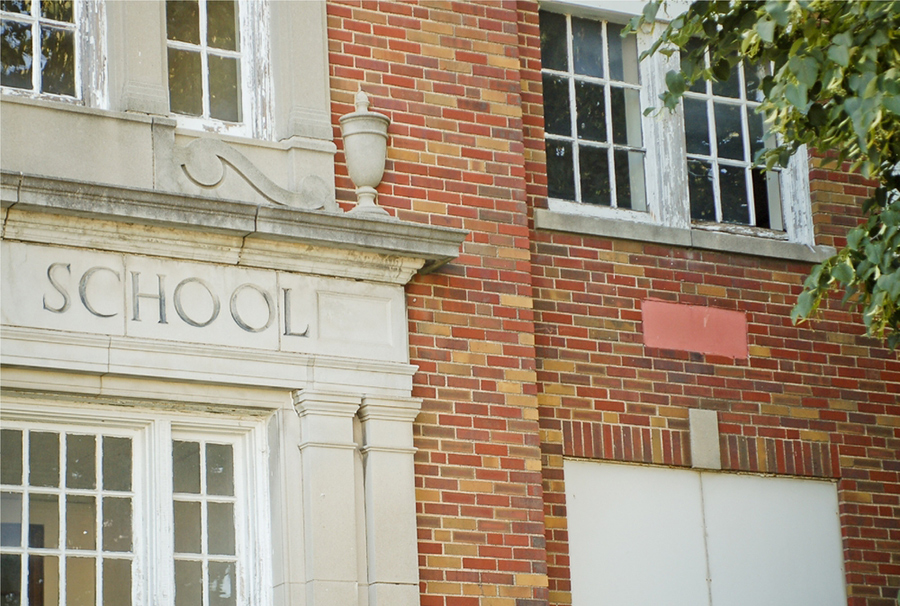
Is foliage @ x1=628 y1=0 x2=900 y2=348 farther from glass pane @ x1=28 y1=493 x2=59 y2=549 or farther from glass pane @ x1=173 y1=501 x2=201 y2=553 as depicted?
glass pane @ x1=28 y1=493 x2=59 y2=549

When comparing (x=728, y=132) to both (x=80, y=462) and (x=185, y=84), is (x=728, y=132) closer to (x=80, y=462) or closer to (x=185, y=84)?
(x=185, y=84)

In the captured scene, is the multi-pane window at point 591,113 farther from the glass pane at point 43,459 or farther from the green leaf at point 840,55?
the glass pane at point 43,459

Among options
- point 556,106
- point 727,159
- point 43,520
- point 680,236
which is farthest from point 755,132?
point 43,520

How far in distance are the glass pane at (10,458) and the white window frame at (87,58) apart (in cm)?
187

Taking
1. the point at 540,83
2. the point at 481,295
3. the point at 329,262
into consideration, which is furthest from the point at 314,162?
the point at 540,83

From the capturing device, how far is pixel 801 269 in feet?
34.2

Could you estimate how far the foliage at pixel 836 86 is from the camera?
6.88 metres

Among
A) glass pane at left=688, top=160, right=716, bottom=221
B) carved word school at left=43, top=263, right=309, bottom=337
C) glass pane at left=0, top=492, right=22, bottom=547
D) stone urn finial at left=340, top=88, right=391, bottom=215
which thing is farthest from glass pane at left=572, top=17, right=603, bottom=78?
glass pane at left=0, top=492, right=22, bottom=547

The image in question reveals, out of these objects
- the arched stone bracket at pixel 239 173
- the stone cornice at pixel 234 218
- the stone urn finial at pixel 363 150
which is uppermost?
the stone urn finial at pixel 363 150

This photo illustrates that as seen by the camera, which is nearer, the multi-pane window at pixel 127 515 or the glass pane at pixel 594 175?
the multi-pane window at pixel 127 515

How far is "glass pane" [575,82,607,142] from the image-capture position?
10.3 metres

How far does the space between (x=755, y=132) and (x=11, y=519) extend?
19.4 feet

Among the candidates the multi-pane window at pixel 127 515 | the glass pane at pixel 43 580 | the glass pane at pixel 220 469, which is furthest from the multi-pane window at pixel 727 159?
the glass pane at pixel 43 580

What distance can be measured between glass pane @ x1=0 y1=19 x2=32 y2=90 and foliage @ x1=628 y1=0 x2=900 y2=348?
3295 millimetres
